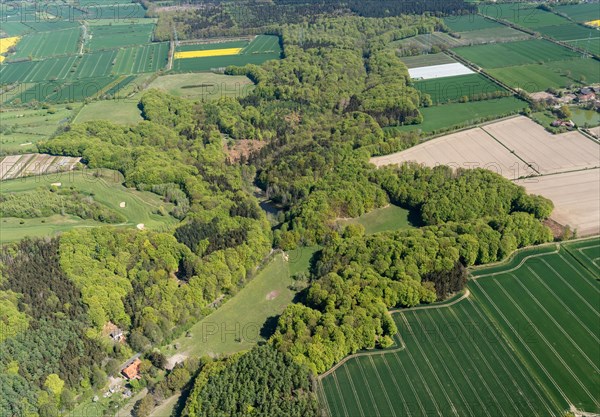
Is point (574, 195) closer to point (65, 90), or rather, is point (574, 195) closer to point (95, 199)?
point (95, 199)

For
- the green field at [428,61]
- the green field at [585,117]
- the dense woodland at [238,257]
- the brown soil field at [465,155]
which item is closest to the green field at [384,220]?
the dense woodland at [238,257]

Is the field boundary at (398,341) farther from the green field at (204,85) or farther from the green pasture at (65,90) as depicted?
the green pasture at (65,90)

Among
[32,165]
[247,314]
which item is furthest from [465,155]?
[32,165]

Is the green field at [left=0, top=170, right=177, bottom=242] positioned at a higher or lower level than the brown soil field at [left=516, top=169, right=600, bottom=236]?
higher

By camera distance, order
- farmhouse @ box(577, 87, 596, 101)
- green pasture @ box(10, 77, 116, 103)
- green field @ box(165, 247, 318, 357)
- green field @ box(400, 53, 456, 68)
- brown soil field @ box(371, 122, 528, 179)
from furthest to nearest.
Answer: green field @ box(400, 53, 456, 68) → green pasture @ box(10, 77, 116, 103) → farmhouse @ box(577, 87, 596, 101) → brown soil field @ box(371, 122, 528, 179) → green field @ box(165, 247, 318, 357)

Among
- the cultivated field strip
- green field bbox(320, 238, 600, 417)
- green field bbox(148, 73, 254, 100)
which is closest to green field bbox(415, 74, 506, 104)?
green field bbox(148, 73, 254, 100)

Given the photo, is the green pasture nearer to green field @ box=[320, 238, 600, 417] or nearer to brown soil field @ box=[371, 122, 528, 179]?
brown soil field @ box=[371, 122, 528, 179]

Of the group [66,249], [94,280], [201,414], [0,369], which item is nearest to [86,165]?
[66,249]
